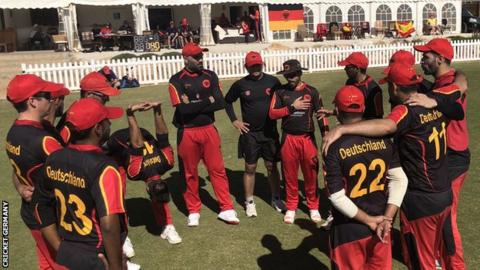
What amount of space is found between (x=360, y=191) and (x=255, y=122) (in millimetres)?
3274

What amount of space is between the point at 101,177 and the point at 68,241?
579 millimetres

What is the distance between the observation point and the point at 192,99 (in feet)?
20.7

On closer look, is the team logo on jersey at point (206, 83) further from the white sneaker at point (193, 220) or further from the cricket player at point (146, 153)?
the white sneaker at point (193, 220)

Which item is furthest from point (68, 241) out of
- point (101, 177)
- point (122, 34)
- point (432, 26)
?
point (432, 26)

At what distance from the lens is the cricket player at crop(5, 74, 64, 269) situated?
364 cm

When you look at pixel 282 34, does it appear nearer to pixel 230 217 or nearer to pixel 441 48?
pixel 230 217

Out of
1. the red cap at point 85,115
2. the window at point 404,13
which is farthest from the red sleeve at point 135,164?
the window at point 404,13

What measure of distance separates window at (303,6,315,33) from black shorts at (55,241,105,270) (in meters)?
29.3

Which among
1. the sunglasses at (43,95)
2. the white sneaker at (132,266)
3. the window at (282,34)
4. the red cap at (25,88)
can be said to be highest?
the window at (282,34)

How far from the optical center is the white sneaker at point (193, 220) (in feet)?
21.0

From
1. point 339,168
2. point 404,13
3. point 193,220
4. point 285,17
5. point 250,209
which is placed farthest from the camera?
point 404,13

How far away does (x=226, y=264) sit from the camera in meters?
5.32

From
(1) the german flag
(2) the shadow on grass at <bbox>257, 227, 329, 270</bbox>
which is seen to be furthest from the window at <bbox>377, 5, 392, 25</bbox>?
(2) the shadow on grass at <bbox>257, 227, 329, 270</bbox>

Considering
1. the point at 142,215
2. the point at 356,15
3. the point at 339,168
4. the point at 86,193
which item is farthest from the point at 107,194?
the point at 356,15
